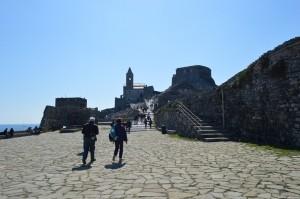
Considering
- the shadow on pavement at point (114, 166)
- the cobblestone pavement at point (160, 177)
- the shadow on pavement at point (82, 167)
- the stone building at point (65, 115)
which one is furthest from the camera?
the stone building at point (65, 115)

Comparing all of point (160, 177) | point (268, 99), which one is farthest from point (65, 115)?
point (160, 177)

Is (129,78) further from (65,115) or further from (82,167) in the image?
Answer: (82,167)

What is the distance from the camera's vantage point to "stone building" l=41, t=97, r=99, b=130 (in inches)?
1609

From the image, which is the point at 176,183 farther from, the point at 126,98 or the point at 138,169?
the point at 126,98

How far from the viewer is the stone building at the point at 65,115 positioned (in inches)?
1609

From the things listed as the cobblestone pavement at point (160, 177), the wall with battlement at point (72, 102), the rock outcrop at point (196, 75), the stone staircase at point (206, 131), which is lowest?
the cobblestone pavement at point (160, 177)

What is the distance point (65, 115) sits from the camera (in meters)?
42.0

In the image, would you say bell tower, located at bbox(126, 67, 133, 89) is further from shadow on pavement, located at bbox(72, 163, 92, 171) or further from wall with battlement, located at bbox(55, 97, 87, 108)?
shadow on pavement, located at bbox(72, 163, 92, 171)

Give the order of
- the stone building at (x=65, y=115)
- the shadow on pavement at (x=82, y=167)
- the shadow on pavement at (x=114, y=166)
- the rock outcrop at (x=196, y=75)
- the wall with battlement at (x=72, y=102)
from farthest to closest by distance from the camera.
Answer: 1. the rock outcrop at (x=196, y=75)
2. the wall with battlement at (x=72, y=102)
3. the stone building at (x=65, y=115)
4. the shadow on pavement at (x=114, y=166)
5. the shadow on pavement at (x=82, y=167)

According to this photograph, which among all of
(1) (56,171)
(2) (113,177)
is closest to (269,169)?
(2) (113,177)

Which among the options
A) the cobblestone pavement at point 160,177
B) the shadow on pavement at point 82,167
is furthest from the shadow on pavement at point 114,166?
the shadow on pavement at point 82,167

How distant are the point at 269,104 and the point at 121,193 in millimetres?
11620

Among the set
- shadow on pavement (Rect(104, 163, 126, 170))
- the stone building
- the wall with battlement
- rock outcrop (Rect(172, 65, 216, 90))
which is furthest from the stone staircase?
rock outcrop (Rect(172, 65, 216, 90))

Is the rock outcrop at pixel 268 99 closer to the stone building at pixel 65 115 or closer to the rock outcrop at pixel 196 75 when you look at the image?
the stone building at pixel 65 115
